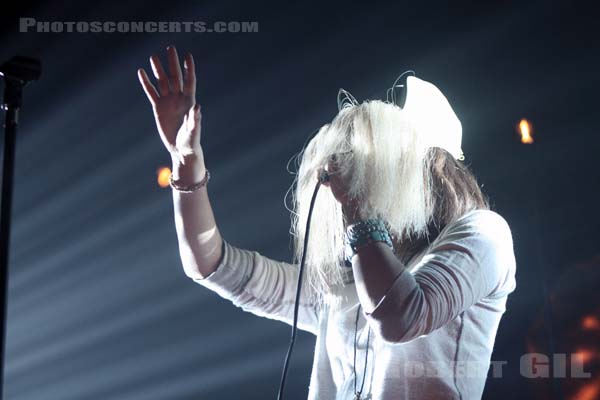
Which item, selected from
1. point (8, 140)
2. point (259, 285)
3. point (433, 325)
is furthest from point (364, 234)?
point (8, 140)

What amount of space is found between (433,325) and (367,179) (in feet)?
0.85

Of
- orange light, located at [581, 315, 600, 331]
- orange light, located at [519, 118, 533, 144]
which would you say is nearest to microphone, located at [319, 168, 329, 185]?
orange light, located at [519, 118, 533, 144]

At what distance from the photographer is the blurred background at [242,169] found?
1.99 m

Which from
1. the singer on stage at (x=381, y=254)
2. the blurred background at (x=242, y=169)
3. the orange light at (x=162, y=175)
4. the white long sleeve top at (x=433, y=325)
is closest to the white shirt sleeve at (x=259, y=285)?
the singer on stage at (x=381, y=254)

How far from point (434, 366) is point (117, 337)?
146 centimetres

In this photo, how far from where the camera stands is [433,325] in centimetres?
92

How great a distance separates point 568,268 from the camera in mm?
2010

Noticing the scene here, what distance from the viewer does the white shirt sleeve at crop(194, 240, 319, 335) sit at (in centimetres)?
124

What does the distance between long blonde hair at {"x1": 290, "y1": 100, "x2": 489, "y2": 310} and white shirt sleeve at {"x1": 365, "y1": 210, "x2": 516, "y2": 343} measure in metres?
0.08

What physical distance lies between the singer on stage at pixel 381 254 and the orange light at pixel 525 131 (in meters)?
0.86

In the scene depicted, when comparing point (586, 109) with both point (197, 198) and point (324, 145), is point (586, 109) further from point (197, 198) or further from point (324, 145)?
point (197, 198)

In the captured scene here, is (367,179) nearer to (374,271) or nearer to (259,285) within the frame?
(374,271)

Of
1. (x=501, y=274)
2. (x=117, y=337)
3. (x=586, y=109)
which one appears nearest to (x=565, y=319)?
(x=586, y=109)

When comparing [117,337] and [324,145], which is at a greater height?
[324,145]
